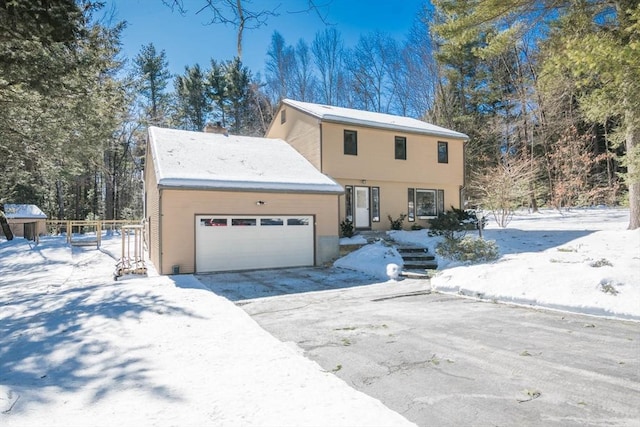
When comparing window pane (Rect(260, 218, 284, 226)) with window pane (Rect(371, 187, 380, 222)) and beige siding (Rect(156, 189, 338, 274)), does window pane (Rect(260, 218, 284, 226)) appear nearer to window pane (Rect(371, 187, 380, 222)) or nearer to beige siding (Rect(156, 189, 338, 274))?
beige siding (Rect(156, 189, 338, 274))

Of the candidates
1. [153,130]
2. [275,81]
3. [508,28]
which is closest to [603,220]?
[508,28]

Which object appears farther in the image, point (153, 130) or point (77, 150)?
point (153, 130)

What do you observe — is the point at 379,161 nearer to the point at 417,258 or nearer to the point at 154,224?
the point at 417,258

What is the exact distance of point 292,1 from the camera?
3.49 metres

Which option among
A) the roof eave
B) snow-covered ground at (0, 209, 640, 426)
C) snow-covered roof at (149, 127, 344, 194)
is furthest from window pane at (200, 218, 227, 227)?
the roof eave

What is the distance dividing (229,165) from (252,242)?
9.52 feet

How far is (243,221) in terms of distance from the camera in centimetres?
1177

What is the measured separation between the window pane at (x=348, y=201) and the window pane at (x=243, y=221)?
4666 millimetres

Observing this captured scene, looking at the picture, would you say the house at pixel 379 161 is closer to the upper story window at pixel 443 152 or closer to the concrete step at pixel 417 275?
the upper story window at pixel 443 152

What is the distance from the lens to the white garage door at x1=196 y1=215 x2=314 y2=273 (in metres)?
11.3

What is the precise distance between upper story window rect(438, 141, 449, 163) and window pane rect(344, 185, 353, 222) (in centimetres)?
501

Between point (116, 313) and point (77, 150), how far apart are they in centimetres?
560

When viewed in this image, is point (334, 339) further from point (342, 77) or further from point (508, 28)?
point (342, 77)

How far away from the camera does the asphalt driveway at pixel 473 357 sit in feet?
10.2
